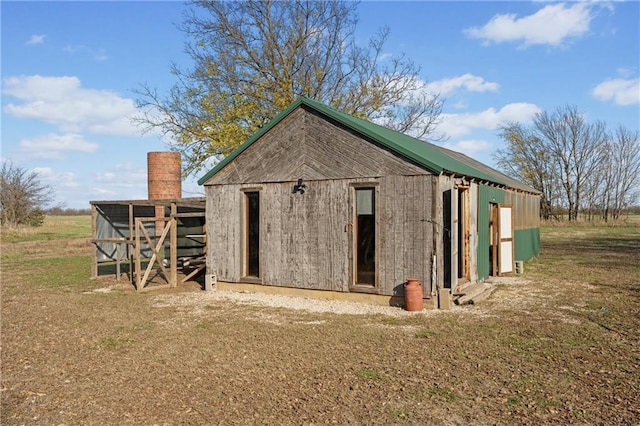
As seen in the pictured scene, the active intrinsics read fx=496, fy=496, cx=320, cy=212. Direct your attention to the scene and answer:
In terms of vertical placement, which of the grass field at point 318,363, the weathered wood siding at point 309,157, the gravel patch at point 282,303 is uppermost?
the weathered wood siding at point 309,157

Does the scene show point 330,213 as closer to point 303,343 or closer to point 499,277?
point 303,343

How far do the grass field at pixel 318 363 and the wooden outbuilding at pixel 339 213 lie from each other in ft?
4.80

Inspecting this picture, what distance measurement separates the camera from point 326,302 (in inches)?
454

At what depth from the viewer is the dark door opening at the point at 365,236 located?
11516 mm

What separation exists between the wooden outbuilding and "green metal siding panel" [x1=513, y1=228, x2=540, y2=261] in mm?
4744

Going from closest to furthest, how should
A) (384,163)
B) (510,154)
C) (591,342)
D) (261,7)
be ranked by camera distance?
(591,342) → (384,163) → (261,7) → (510,154)

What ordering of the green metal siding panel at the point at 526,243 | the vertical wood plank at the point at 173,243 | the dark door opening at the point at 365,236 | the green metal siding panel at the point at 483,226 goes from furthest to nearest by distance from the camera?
the green metal siding panel at the point at 526,243, the vertical wood plank at the point at 173,243, the green metal siding panel at the point at 483,226, the dark door opening at the point at 365,236

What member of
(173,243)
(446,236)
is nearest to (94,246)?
(173,243)

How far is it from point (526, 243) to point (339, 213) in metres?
11.5

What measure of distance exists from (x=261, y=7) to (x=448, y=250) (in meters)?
19.6

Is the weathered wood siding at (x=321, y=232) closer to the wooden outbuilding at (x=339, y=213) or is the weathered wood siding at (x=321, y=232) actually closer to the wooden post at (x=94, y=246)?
the wooden outbuilding at (x=339, y=213)

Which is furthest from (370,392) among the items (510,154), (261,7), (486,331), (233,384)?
(510,154)

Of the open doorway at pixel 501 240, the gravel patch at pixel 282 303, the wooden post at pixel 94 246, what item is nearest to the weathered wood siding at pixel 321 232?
the gravel patch at pixel 282 303

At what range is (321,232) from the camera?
12031 mm
